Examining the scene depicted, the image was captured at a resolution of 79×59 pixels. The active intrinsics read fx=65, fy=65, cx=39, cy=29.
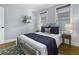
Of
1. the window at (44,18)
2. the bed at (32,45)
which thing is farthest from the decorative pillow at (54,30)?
the window at (44,18)

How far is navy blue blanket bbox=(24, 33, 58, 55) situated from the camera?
1.07 m

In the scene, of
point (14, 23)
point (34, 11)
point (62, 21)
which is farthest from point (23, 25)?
point (62, 21)

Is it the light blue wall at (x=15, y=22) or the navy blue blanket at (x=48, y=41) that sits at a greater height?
the light blue wall at (x=15, y=22)

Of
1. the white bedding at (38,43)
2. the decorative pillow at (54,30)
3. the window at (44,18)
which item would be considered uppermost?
the window at (44,18)

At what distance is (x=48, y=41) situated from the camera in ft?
3.77

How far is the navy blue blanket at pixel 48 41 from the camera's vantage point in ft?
3.51

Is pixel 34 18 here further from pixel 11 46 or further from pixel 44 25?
pixel 11 46

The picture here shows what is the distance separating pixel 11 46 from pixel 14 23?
447 mm

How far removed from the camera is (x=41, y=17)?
51.1 inches

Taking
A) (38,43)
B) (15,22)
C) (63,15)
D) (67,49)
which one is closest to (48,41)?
(38,43)

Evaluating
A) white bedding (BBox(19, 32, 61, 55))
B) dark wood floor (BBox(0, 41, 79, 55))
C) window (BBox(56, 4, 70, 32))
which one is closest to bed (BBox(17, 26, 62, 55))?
white bedding (BBox(19, 32, 61, 55))

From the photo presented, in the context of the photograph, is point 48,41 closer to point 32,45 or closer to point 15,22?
point 32,45

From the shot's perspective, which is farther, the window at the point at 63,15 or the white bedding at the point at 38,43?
the window at the point at 63,15

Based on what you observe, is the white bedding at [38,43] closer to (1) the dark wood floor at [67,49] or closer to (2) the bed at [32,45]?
(2) the bed at [32,45]
